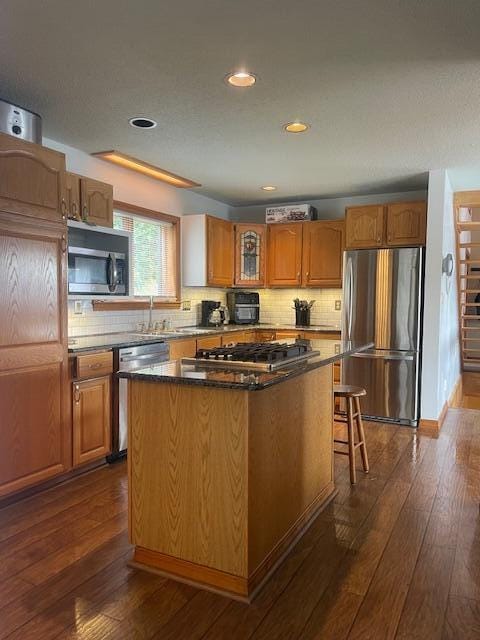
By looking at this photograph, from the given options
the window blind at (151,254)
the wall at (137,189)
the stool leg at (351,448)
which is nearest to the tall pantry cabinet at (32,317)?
the wall at (137,189)

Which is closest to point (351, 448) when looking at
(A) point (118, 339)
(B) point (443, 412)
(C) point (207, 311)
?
(A) point (118, 339)

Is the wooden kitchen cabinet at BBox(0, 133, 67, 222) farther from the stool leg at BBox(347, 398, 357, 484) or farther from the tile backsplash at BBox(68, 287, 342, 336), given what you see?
the stool leg at BBox(347, 398, 357, 484)

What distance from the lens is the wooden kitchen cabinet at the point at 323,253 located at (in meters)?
5.52

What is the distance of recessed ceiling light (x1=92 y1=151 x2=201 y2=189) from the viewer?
4.03 metres

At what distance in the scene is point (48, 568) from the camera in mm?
2225

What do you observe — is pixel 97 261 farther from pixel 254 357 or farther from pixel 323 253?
pixel 323 253

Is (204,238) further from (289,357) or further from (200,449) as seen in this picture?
(200,449)

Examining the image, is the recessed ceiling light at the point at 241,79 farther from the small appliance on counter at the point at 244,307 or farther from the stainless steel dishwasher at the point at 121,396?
the small appliance on counter at the point at 244,307

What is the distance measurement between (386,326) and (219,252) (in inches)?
80.4

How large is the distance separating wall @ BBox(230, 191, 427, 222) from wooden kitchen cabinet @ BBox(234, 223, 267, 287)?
0.55 meters

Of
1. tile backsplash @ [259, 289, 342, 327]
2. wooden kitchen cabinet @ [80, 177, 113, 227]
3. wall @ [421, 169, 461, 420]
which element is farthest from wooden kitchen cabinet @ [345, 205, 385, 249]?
wooden kitchen cabinet @ [80, 177, 113, 227]

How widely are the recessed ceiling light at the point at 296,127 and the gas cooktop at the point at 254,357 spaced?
1600 millimetres

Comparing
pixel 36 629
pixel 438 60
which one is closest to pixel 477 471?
pixel 438 60

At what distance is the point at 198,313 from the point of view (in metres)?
5.68
